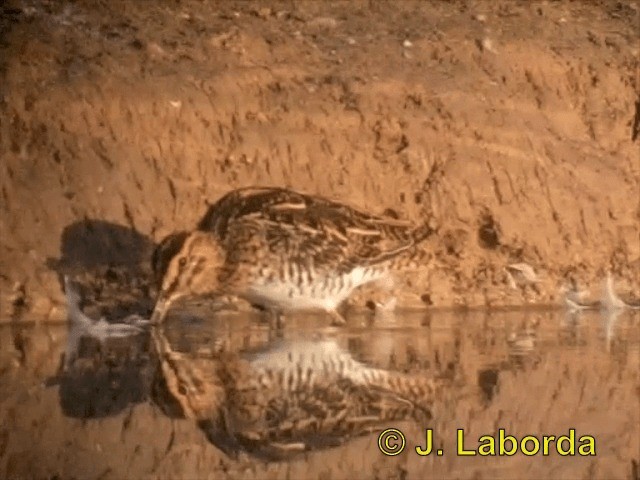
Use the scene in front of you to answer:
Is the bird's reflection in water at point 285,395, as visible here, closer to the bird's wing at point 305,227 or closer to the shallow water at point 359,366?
the shallow water at point 359,366

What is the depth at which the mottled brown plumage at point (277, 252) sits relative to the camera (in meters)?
5.96

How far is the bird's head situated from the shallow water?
136 millimetres

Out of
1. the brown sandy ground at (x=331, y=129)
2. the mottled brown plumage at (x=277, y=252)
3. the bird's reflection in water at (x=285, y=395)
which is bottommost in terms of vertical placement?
the bird's reflection in water at (x=285, y=395)

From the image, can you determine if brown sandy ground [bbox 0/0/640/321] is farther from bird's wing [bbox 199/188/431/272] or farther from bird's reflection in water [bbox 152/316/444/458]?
bird's reflection in water [bbox 152/316/444/458]

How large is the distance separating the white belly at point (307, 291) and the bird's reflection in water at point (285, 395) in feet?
2.29

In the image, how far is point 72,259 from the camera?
6145 millimetres

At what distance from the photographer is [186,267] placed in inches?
231

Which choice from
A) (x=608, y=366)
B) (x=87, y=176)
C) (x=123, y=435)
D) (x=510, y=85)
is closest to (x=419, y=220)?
(x=510, y=85)

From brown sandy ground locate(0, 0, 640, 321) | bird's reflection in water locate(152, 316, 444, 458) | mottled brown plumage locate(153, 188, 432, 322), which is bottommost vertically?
bird's reflection in water locate(152, 316, 444, 458)

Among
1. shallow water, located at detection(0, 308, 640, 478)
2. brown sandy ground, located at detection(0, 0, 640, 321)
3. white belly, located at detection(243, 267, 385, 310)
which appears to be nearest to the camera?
shallow water, located at detection(0, 308, 640, 478)

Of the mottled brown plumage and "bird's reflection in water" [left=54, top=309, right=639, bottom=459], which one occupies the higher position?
the mottled brown plumage

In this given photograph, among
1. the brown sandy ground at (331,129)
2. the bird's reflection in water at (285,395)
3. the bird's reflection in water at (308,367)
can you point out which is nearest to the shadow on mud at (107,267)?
the brown sandy ground at (331,129)

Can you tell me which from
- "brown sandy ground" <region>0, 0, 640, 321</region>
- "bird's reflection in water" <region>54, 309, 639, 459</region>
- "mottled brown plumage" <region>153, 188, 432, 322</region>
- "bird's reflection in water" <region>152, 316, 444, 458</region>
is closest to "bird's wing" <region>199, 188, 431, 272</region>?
"mottled brown plumage" <region>153, 188, 432, 322</region>

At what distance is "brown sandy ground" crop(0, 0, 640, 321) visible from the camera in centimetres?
622
